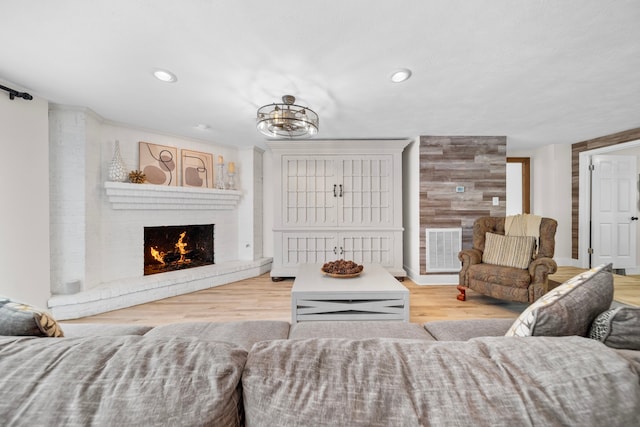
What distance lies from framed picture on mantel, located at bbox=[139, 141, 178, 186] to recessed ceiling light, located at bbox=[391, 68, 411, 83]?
3.18 m

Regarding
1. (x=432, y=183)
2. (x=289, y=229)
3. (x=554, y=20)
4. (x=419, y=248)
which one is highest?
(x=554, y=20)

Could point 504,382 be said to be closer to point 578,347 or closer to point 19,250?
point 578,347

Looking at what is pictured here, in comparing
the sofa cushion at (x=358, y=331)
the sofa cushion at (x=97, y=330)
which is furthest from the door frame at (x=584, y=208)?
the sofa cushion at (x=97, y=330)

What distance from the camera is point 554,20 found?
150 cm

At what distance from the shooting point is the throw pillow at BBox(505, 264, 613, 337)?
80cm

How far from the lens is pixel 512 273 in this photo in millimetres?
2736

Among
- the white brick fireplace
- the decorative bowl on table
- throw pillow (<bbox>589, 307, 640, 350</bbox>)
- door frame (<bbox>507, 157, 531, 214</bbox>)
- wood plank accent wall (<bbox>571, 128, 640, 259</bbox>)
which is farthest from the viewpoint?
door frame (<bbox>507, 157, 531, 214</bbox>)

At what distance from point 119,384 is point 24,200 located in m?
3.08

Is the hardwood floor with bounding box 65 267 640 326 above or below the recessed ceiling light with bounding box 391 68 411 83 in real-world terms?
below

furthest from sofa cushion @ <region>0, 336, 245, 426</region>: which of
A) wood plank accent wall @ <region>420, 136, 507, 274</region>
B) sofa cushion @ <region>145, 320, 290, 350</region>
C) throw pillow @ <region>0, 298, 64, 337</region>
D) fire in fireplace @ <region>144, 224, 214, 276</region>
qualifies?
wood plank accent wall @ <region>420, 136, 507, 274</region>

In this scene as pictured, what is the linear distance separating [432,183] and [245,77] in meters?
2.94

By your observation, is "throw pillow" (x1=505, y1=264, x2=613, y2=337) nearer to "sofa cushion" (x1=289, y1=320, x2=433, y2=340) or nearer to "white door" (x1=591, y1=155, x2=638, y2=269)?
"sofa cushion" (x1=289, y1=320, x2=433, y2=340)

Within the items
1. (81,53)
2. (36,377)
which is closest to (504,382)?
(36,377)

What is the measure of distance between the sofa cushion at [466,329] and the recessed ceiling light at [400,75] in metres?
1.84
